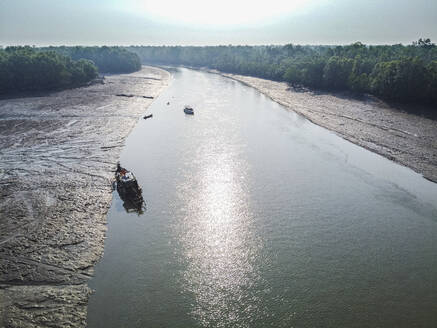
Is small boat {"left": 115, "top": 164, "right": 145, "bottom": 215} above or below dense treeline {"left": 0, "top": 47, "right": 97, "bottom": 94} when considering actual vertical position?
below

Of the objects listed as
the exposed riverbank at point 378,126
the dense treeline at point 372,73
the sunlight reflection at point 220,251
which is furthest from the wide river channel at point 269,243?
the dense treeline at point 372,73

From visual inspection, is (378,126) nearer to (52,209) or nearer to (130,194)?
(130,194)

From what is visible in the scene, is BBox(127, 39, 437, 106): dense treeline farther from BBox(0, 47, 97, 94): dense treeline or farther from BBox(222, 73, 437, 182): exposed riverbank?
BBox(0, 47, 97, 94): dense treeline

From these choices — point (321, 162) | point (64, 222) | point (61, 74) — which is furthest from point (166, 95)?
point (64, 222)

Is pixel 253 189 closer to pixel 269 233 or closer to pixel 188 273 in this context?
pixel 269 233

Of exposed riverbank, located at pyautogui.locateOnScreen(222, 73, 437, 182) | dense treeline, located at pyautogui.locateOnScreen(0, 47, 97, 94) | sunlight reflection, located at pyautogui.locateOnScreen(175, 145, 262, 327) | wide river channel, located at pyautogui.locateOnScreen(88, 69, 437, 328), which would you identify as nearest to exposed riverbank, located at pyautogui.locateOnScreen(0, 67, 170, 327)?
wide river channel, located at pyautogui.locateOnScreen(88, 69, 437, 328)

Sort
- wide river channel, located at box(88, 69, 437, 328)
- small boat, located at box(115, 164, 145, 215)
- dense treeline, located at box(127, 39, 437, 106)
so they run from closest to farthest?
wide river channel, located at box(88, 69, 437, 328) → small boat, located at box(115, 164, 145, 215) → dense treeline, located at box(127, 39, 437, 106)

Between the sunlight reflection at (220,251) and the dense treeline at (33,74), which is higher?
the dense treeline at (33,74)

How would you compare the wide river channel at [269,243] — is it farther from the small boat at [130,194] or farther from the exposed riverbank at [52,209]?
the exposed riverbank at [52,209]
